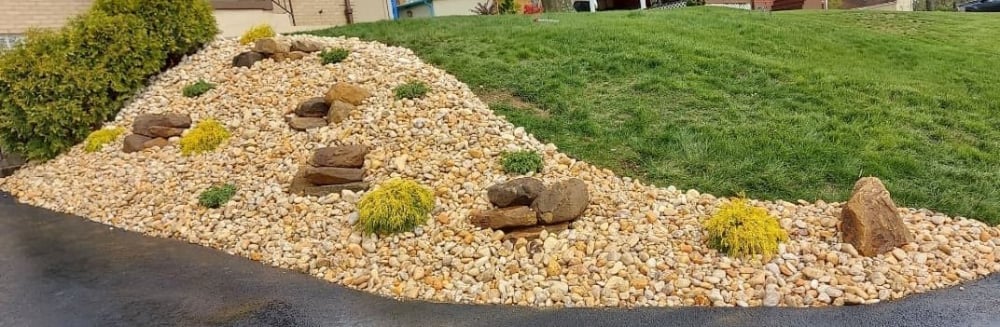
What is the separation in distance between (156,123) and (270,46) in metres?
2.12

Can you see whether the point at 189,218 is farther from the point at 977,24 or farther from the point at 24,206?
the point at 977,24

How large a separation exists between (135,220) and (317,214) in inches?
91.5

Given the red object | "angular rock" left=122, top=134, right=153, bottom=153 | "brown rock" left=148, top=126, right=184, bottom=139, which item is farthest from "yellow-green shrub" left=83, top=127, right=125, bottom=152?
the red object

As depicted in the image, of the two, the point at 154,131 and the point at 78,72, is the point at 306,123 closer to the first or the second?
the point at 154,131

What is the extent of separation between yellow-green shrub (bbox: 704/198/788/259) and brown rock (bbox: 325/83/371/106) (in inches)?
178

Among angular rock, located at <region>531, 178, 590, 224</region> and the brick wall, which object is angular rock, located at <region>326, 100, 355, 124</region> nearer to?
angular rock, located at <region>531, 178, 590, 224</region>

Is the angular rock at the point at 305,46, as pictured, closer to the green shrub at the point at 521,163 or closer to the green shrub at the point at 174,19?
the green shrub at the point at 174,19

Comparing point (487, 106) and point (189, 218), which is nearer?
point (189, 218)

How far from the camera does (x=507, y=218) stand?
489 cm

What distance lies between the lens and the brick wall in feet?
33.7

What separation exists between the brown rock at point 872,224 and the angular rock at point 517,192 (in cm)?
244

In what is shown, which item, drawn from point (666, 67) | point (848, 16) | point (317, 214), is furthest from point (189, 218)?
point (848, 16)

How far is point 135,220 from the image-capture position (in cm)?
632

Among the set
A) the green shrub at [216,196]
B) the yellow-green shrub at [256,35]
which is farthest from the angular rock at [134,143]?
the yellow-green shrub at [256,35]
